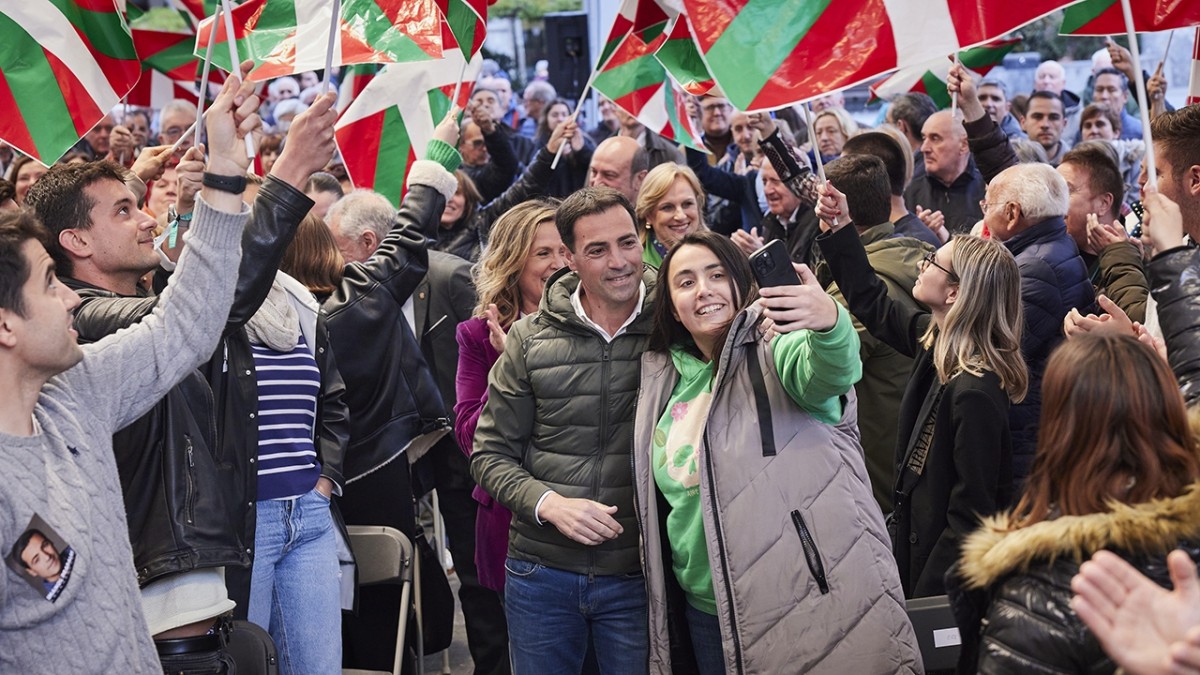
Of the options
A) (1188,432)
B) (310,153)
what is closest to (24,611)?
(310,153)

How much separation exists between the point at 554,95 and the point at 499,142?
5.68 metres

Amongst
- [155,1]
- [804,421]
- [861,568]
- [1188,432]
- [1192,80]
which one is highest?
[155,1]

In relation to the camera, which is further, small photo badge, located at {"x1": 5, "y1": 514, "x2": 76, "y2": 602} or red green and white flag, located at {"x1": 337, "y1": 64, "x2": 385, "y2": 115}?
red green and white flag, located at {"x1": 337, "y1": 64, "x2": 385, "y2": 115}

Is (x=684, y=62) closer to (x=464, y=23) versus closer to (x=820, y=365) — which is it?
(x=464, y=23)

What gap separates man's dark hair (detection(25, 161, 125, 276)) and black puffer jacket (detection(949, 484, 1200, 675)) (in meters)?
2.67

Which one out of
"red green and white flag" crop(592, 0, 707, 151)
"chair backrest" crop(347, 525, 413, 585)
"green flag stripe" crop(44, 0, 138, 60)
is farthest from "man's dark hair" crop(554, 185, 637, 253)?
"red green and white flag" crop(592, 0, 707, 151)

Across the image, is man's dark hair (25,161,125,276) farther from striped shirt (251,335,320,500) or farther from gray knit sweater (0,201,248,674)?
gray knit sweater (0,201,248,674)

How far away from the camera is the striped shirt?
13.3ft

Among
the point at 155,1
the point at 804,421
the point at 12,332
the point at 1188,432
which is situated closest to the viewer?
the point at 1188,432

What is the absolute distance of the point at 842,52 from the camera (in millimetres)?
4184

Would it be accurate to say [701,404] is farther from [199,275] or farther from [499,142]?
[499,142]

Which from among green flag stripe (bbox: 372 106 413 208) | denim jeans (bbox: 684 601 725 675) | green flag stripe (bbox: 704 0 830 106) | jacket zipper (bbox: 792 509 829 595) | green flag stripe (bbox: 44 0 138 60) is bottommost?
→ denim jeans (bbox: 684 601 725 675)

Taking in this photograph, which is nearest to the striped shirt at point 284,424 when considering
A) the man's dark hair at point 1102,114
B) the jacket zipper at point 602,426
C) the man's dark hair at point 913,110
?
the jacket zipper at point 602,426

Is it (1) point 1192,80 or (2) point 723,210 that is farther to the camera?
(2) point 723,210
